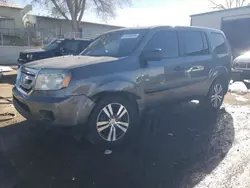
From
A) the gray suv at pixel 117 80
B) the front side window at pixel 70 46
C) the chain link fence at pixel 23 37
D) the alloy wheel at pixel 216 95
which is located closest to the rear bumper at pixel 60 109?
the gray suv at pixel 117 80

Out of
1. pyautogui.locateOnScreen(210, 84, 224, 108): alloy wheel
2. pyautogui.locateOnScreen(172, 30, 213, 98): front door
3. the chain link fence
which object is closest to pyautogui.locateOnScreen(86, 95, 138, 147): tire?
pyautogui.locateOnScreen(172, 30, 213, 98): front door

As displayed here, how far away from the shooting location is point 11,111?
552cm

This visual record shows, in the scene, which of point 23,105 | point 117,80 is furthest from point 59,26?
point 117,80

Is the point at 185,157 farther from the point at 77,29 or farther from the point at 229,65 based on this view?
the point at 77,29

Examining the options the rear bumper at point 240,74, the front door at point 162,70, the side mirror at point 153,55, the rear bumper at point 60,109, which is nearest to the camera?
the rear bumper at point 60,109

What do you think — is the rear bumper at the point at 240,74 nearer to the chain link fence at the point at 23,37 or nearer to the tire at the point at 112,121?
the tire at the point at 112,121

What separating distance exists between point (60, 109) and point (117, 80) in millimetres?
955

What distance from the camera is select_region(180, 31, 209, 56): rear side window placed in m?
4.90

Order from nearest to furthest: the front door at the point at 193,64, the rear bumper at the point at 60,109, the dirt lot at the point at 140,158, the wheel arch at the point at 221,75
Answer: the dirt lot at the point at 140,158 → the rear bumper at the point at 60,109 → the front door at the point at 193,64 → the wheel arch at the point at 221,75

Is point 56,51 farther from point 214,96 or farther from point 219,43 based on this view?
point 214,96

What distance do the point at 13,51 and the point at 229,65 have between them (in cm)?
1554

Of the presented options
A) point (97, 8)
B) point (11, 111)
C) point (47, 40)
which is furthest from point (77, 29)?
point (11, 111)

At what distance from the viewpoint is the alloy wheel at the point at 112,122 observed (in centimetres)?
366

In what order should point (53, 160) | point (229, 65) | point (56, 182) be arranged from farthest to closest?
point (229, 65) → point (53, 160) → point (56, 182)
